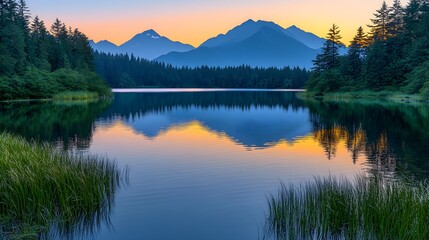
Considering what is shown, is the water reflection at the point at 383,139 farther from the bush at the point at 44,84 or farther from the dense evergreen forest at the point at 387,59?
the bush at the point at 44,84

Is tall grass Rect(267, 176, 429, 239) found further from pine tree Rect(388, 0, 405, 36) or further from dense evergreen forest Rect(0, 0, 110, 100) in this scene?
pine tree Rect(388, 0, 405, 36)

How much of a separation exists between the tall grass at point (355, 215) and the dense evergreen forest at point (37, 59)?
78.2m

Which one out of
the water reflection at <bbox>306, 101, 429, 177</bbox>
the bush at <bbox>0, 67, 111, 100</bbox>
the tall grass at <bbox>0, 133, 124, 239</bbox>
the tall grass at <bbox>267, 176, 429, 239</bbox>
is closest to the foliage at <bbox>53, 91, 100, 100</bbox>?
the bush at <bbox>0, 67, 111, 100</bbox>

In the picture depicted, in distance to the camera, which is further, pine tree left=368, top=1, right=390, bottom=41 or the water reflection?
pine tree left=368, top=1, right=390, bottom=41

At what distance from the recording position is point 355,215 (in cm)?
1159

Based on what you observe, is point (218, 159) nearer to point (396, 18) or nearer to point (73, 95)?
point (73, 95)

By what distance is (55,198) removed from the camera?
43.1 ft

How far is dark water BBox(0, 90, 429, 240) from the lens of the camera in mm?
13703

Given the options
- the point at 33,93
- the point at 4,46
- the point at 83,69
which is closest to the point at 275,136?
the point at 33,93

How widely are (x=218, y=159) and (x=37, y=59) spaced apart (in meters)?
92.8

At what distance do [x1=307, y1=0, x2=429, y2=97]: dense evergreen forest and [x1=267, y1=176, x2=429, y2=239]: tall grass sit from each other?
2880 inches

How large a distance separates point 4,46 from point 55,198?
85.6m

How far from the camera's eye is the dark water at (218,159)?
13.7m

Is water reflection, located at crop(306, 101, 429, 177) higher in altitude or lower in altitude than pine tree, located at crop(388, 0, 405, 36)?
lower
